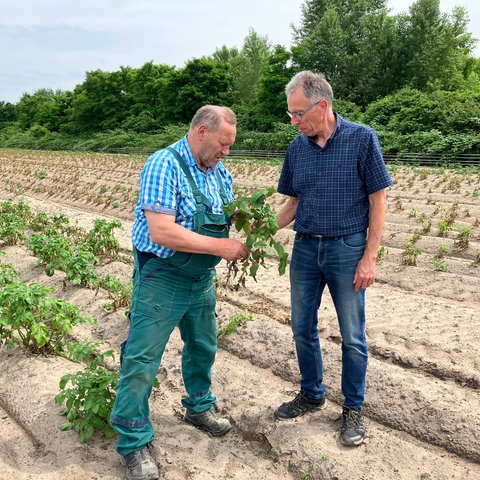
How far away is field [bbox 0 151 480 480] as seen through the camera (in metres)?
3.12

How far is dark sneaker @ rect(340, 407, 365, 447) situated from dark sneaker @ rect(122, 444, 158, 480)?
1228 mm

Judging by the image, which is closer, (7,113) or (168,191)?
(168,191)

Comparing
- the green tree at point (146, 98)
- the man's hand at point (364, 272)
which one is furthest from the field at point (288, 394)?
the green tree at point (146, 98)

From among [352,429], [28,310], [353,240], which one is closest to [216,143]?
[353,240]

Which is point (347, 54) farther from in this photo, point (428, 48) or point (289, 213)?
point (289, 213)

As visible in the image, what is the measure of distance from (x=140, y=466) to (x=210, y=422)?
2.16 ft

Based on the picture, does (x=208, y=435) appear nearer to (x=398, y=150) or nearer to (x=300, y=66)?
(x=398, y=150)

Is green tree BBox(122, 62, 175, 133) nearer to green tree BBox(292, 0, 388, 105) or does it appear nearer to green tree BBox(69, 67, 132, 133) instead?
green tree BBox(69, 67, 132, 133)

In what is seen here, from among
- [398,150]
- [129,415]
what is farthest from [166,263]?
[398,150]

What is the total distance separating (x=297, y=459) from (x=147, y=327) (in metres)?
1.32

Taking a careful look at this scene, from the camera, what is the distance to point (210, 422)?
345 cm

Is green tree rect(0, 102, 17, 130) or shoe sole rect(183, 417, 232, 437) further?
green tree rect(0, 102, 17, 130)

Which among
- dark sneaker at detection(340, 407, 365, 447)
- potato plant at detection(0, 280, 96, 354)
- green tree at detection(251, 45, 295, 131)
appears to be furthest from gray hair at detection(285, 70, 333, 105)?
green tree at detection(251, 45, 295, 131)

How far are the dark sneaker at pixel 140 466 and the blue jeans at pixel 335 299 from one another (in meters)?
1.19
